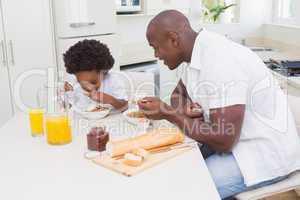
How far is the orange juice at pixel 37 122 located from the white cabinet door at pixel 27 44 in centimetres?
138

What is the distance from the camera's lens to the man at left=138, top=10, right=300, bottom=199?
1.29 meters

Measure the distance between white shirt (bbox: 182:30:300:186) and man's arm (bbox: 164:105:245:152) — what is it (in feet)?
0.18

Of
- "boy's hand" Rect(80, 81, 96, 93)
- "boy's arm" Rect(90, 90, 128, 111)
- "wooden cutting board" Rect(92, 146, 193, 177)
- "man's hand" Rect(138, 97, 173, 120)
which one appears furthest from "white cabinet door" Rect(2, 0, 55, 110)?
"wooden cutting board" Rect(92, 146, 193, 177)

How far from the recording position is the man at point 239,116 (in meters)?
Result: 1.29

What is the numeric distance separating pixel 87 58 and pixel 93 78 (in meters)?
0.11

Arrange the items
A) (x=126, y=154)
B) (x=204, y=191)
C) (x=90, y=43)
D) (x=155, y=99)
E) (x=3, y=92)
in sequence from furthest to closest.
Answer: (x=3, y=92) → (x=90, y=43) → (x=155, y=99) → (x=126, y=154) → (x=204, y=191)

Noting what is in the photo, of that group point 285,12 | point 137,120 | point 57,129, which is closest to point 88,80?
point 137,120

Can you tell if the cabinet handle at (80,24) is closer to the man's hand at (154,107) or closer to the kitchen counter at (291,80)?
the kitchen counter at (291,80)

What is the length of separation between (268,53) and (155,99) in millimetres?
2164

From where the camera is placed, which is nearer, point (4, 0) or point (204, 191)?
point (204, 191)

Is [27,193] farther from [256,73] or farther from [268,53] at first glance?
[268,53]

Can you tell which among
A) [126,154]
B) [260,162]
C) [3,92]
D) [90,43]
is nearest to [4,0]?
[3,92]

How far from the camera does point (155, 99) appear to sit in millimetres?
1385

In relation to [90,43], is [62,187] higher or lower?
lower
